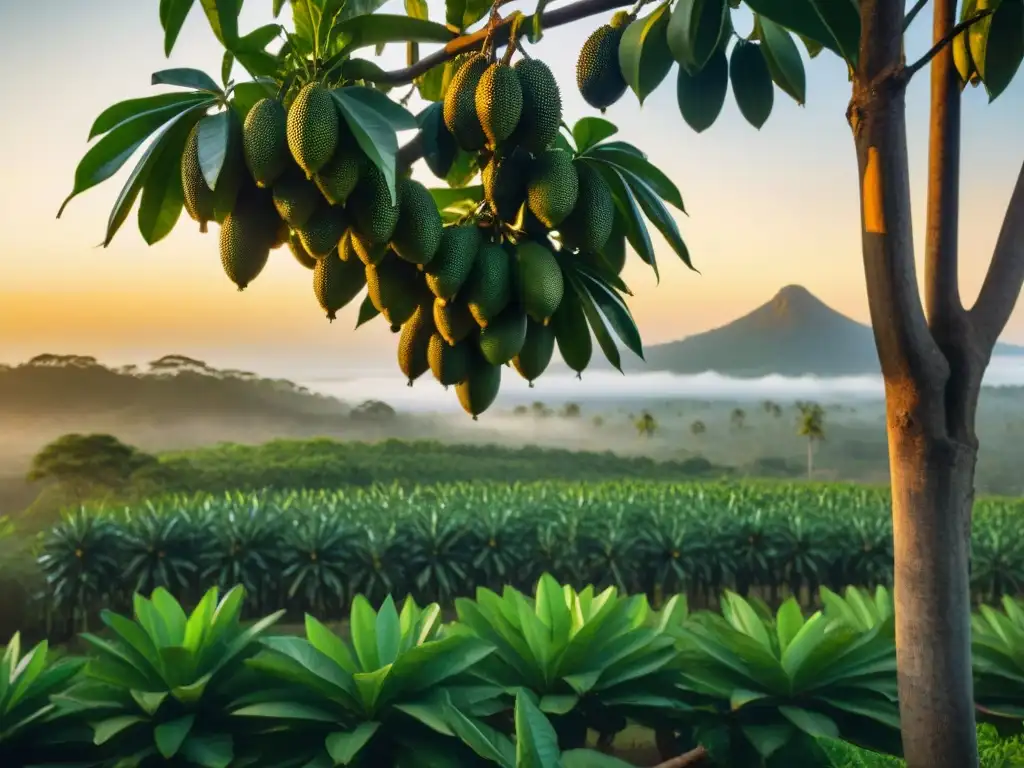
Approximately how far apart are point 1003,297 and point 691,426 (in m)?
2.90

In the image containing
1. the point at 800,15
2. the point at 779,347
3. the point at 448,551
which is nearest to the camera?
the point at 800,15

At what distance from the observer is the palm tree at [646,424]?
3.55 metres

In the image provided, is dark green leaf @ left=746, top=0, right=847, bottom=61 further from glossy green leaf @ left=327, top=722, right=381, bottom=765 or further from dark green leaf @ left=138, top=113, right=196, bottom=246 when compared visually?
glossy green leaf @ left=327, top=722, right=381, bottom=765

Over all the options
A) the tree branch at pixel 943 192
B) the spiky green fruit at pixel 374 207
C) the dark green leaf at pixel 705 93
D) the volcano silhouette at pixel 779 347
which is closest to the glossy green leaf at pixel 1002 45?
the tree branch at pixel 943 192

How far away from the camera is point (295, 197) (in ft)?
1.67

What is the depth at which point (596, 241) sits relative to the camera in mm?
577

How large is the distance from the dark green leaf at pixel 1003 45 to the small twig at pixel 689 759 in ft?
2.56

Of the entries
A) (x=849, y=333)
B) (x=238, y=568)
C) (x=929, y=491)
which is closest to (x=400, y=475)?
(x=238, y=568)

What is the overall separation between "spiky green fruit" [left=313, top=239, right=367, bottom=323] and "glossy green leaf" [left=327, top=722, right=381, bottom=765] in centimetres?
55

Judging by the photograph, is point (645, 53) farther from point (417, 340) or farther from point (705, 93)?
point (417, 340)

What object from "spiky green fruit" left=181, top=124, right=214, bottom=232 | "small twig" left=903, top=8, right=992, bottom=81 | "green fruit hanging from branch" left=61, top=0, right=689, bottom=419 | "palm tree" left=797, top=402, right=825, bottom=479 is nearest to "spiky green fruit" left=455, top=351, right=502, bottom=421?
"green fruit hanging from branch" left=61, top=0, right=689, bottom=419

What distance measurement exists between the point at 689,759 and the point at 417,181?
2.57ft

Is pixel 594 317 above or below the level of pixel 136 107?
below

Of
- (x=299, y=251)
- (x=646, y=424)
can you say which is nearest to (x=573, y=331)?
(x=299, y=251)
